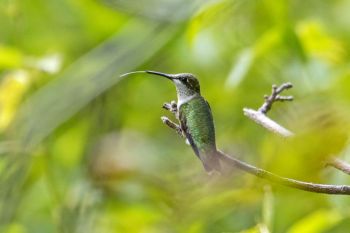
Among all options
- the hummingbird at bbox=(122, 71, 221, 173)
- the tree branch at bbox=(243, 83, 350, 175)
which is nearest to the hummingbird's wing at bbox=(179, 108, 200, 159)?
the hummingbird at bbox=(122, 71, 221, 173)

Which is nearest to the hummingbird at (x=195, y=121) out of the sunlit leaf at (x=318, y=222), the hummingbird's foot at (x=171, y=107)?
the hummingbird's foot at (x=171, y=107)

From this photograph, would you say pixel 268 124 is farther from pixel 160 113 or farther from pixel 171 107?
pixel 160 113

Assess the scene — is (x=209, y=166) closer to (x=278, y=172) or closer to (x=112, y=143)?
(x=278, y=172)

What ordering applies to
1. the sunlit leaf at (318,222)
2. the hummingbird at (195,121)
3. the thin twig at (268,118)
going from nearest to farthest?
1. the hummingbird at (195,121)
2. the thin twig at (268,118)
3. the sunlit leaf at (318,222)

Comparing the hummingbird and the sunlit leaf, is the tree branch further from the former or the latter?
the sunlit leaf

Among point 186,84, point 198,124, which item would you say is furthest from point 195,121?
point 186,84

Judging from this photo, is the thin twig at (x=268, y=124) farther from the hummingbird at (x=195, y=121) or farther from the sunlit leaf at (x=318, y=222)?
the sunlit leaf at (x=318, y=222)
